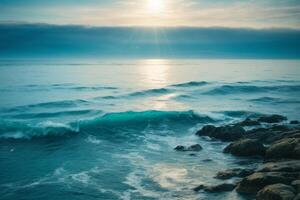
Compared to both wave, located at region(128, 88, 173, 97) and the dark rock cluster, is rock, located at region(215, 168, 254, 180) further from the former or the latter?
wave, located at region(128, 88, 173, 97)

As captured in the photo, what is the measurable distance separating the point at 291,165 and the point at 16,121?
2646 centimetres

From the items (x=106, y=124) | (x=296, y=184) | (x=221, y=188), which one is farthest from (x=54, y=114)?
(x=296, y=184)

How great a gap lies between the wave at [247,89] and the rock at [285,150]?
43.8m

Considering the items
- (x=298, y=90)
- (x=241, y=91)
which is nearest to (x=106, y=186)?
(x=241, y=91)

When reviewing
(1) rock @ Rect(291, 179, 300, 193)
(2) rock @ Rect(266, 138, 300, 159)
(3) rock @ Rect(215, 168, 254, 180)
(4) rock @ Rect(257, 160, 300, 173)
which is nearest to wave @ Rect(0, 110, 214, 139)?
(2) rock @ Rect(266, 138, 300, 159)

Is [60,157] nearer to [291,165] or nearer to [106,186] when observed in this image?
[106,186]

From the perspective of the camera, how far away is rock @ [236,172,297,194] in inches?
739

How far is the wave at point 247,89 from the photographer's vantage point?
71.2 metres

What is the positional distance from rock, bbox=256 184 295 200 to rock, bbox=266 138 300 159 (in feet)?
21.7

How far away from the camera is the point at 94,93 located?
63844 millimetres

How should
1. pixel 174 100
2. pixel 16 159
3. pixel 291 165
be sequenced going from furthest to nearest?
pixel 174 100 → pixel 16 159 → pixel 291 165

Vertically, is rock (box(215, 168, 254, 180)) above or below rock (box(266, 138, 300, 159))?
below

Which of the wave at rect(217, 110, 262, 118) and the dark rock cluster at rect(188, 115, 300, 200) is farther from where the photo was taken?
the wave at rect(217, 110, 262, 118)

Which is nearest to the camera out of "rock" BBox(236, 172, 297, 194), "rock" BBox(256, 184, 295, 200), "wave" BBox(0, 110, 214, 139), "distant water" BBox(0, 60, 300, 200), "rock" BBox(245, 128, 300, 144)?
"rock" BBox(256, 184, 295, 200)
